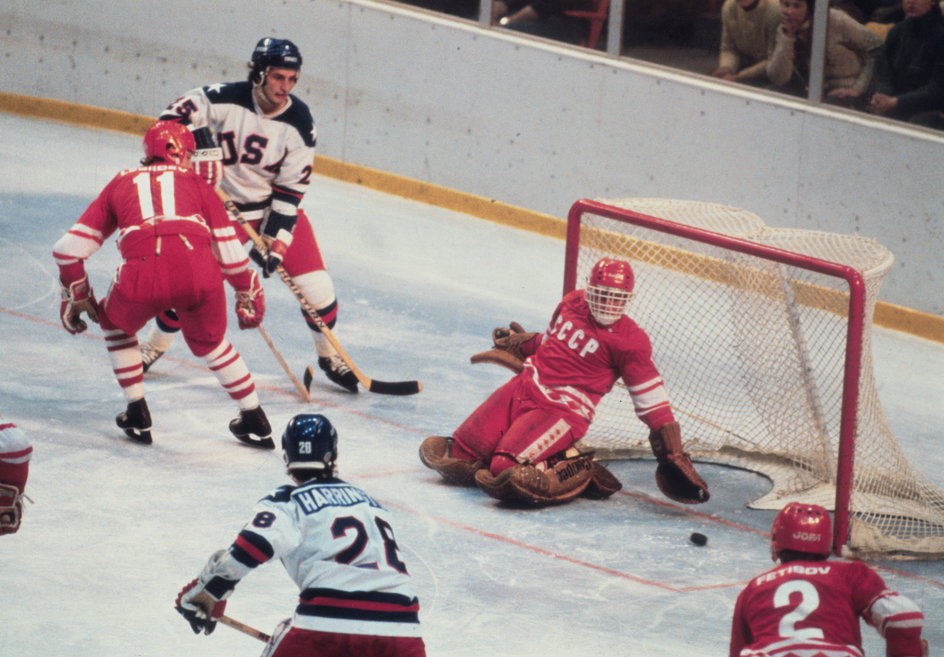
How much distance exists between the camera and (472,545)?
570cm

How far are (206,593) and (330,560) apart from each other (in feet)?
0.96

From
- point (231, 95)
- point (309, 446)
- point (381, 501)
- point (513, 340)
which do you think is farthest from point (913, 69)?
point (309, 446)

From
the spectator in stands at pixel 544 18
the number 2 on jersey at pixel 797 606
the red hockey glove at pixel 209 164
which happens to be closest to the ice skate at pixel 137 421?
the red hockey glove at pixel 209 164

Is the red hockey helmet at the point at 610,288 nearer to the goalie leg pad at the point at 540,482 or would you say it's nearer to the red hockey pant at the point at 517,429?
the red hockey pant at the point at 517,429

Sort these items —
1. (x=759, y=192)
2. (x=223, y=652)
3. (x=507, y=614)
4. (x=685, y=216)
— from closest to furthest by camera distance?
(x=223, y=652) < (x=507, y=614) < (x=685, y=216) < (x=759, y=192)

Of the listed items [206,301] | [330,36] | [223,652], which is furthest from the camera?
[330,36]

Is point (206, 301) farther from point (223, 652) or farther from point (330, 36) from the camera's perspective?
point (330, 36)

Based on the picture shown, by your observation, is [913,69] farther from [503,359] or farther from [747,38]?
[503,359]

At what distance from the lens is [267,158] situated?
6906mm

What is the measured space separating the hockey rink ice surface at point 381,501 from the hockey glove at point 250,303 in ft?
1.63

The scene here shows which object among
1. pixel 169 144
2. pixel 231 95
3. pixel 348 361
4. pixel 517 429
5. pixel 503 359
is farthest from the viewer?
pixel 348 361

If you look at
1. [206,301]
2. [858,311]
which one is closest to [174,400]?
[206,301]

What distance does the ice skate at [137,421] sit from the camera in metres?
6.34

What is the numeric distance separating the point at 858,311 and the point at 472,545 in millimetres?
1533
